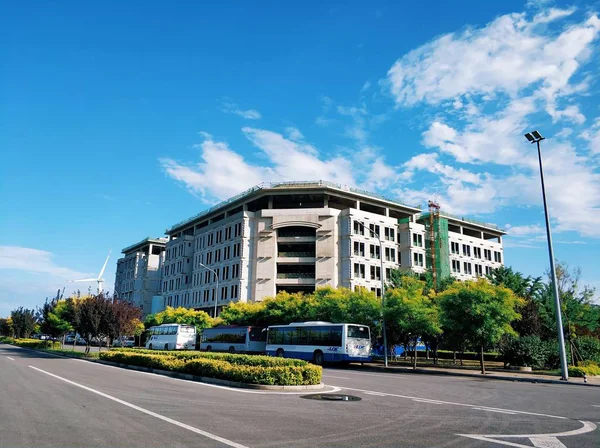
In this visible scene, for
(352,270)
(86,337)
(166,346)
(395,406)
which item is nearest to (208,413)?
(395,406)

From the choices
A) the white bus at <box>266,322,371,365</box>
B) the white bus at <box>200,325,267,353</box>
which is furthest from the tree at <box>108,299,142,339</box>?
the white bus at <box>266,322,371,365</box>

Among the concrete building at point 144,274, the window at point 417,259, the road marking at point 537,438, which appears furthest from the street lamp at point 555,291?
the concrete building at point 144,274

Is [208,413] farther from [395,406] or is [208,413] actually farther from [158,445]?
[395,406]

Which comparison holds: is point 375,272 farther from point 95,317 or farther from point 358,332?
point 95,317

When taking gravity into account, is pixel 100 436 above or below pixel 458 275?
below

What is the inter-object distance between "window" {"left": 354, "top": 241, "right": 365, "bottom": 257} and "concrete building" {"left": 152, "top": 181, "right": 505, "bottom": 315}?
14cm

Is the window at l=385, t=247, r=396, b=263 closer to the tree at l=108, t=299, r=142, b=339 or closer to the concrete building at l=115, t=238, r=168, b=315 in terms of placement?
the tree at l=108, t=299, r=142, b=339

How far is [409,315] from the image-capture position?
3022 centimetres

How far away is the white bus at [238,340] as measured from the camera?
125 ft

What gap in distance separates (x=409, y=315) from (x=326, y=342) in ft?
18.5

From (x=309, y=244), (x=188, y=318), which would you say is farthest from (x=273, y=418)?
(x=309, y=244)

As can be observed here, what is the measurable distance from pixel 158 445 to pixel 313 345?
82.0 ft

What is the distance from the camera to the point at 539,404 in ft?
43.3

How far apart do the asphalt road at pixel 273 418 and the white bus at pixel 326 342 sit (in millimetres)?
14409
